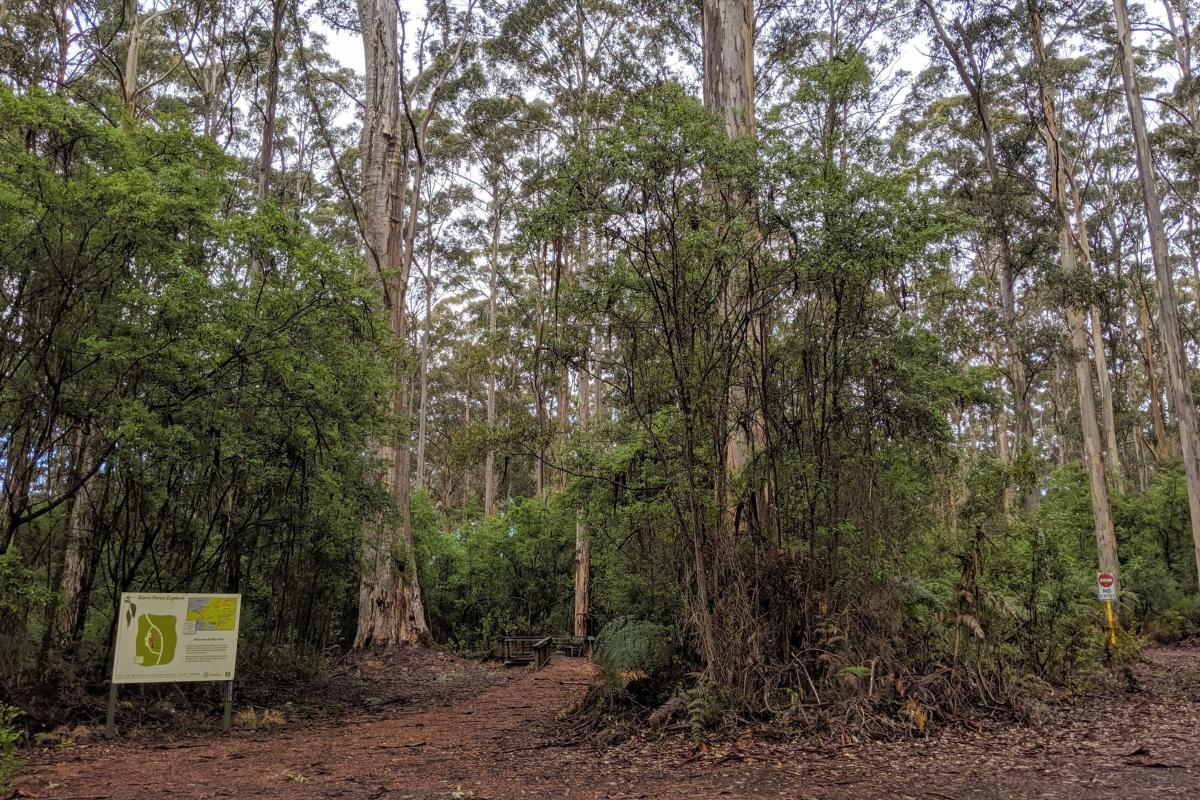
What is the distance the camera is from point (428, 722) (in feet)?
27.3

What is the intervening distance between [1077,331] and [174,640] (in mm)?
19292

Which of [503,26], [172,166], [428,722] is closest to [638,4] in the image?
[503,26]

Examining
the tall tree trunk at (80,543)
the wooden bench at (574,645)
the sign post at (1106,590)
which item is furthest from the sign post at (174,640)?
the sign post at (1106,590)

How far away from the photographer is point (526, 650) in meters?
16.0

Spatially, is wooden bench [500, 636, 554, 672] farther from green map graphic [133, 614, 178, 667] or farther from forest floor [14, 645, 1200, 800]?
green map graphic [133, 614, 178, 667]

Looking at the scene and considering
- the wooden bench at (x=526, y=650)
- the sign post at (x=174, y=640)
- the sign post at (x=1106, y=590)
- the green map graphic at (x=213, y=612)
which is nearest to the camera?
the sign post at (x=174, y=640)

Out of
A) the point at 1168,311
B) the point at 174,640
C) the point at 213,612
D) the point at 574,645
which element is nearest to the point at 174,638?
the point at 174,640

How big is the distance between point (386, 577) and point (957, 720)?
10.6 meters

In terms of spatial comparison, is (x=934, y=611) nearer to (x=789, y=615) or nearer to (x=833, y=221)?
(x=789, y=615)

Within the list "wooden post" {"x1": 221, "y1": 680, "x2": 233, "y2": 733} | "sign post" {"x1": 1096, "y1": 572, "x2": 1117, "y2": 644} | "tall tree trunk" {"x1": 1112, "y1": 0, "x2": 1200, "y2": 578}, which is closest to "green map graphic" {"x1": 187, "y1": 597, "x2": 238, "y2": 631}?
"wooden post" {"x1": 221, "y1": 680, "x2": 233, "y2": 733}

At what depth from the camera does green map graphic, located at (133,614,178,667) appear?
23.2 ft

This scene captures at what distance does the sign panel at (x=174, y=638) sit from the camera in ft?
22.9

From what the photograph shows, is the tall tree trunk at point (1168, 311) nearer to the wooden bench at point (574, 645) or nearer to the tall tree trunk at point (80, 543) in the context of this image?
the wooden bench at point (574, 645)

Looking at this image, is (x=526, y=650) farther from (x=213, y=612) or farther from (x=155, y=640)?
(x=155, y=640)
